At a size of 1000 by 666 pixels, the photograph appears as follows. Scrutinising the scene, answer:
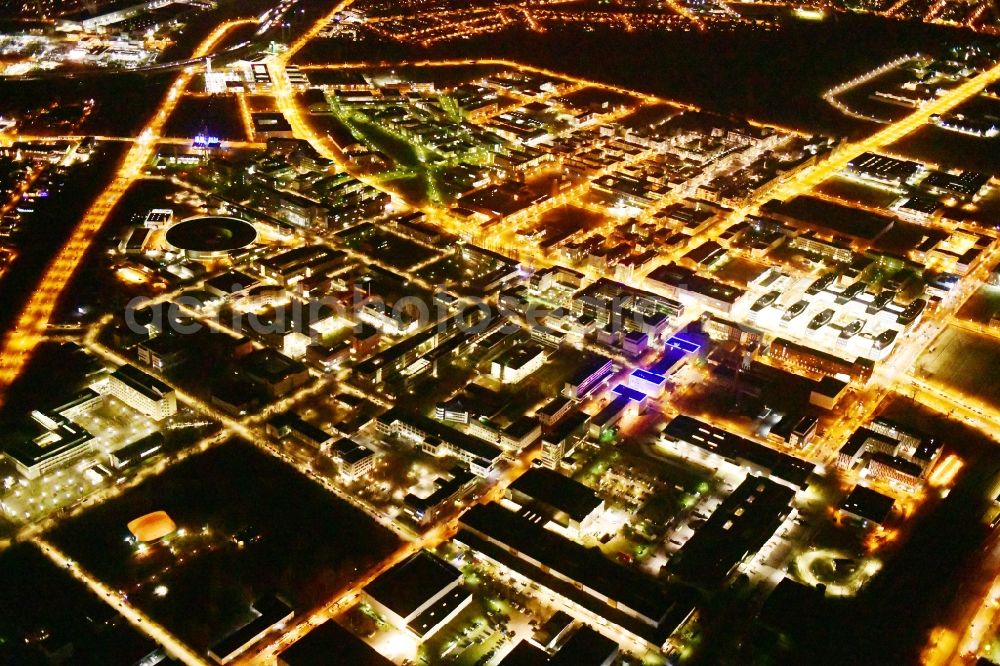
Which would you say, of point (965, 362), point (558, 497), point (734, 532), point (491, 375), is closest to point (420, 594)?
point (558, 497)

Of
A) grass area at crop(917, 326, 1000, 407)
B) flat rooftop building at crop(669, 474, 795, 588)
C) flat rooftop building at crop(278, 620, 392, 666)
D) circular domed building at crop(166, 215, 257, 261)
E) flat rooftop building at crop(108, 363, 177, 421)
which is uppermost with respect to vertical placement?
circular domed building at crop(166, 215, 257, 261)

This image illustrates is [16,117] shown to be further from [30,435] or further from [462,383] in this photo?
[462,383]

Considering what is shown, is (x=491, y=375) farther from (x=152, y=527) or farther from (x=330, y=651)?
(x=330, y=651)

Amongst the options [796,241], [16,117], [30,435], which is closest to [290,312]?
[30,435]

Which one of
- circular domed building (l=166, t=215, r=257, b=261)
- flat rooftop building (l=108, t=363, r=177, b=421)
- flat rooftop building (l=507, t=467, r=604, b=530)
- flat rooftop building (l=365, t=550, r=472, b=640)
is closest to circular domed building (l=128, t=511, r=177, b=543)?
flat rooftop building (l=108, t=363, r=177, b=421)

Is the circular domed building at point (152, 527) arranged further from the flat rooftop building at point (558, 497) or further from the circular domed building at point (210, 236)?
the circular domed building at point (210, 236)

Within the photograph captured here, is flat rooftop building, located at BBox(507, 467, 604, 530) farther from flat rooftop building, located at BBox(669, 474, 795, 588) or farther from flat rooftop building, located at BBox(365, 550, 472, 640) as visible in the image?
flat rooftop building, located at BBox(365, 550, 472, 640)

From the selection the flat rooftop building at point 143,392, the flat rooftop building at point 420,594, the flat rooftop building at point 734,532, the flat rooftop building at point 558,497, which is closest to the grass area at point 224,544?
the flat rooftop building at point 420,594

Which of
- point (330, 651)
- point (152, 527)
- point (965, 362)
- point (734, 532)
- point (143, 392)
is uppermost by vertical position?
point (143, 392)
